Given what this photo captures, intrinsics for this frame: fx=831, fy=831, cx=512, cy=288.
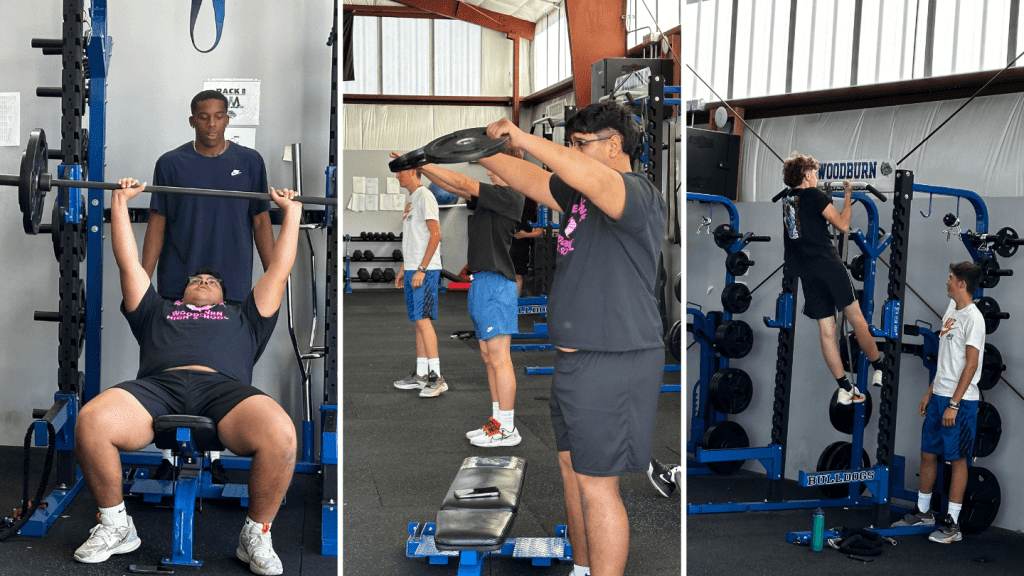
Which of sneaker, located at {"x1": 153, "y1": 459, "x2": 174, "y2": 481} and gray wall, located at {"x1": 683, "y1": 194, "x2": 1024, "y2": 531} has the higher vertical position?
gray wall, located at {"x1": 683, "y1": 194, "x2": 1024, "y2": 531}

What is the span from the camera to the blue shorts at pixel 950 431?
353 cm

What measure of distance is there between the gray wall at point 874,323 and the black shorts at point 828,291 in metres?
0.40

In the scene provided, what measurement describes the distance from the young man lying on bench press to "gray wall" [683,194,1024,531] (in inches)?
78.9

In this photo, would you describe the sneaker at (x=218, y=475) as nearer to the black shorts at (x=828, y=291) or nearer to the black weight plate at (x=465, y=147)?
the black weight plate at (x=465, y=147)

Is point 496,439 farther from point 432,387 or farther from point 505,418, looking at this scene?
point 432,387

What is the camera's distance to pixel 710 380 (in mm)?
4453

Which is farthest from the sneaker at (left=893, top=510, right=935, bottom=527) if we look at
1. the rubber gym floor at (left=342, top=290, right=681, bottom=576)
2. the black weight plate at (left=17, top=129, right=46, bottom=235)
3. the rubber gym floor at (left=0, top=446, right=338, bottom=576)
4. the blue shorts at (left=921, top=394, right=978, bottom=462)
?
the black weight plate at (left=17, top=129, right=46, bottom=235)

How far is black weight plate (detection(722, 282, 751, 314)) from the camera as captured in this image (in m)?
4.17

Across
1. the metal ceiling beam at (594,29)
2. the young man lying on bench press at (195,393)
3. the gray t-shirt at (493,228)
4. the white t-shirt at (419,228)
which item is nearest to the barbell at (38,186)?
the young man lying on bench press at (195,393)

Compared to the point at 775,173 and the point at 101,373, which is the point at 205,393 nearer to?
the point at 101,373

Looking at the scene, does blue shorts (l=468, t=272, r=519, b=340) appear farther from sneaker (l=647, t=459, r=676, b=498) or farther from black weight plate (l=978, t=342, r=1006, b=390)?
black weight plate (l=978, t=342, r=1006, b=390)

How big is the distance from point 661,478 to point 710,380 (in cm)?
139

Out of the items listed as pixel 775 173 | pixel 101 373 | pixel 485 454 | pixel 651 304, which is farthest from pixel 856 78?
pixel 101 373

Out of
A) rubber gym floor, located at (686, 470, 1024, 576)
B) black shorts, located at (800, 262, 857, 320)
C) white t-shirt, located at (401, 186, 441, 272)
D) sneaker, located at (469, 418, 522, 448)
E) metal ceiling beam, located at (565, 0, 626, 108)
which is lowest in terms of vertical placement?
rubber gym floor, located at (686, 470, 1024, 576)
